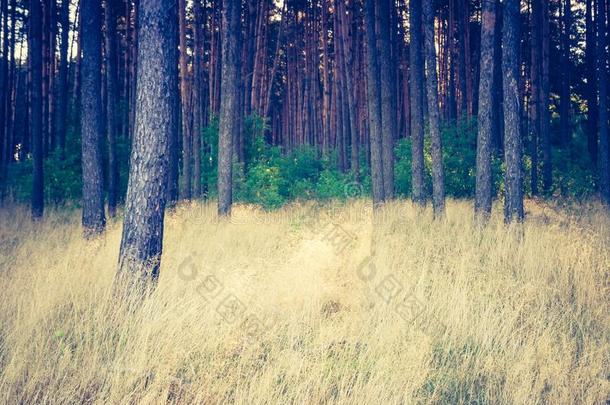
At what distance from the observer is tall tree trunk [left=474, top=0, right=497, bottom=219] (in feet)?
28.2

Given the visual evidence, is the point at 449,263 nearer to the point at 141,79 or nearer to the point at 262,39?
the point at 141,79

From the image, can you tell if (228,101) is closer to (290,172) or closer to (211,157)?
(211,157)

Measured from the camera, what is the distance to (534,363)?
11.3 ft

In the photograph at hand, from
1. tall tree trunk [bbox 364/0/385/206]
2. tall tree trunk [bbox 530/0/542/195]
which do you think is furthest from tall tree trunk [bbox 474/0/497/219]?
tall tree trunk [bbox 530/0/542/195]

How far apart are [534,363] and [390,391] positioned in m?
1.44

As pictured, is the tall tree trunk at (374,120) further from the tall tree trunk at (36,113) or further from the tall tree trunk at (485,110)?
the tall tree trunk at (36,113)

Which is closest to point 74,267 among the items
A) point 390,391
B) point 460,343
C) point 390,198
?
point 390,391

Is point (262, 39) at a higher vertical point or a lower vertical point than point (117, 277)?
higher

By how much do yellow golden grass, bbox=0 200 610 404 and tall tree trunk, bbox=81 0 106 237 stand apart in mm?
945

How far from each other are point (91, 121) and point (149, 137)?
3.94m

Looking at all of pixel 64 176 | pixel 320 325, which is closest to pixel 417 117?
pixel 320 325

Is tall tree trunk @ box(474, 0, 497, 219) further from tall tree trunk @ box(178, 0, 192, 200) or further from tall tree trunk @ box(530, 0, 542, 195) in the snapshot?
tall tree trunk @ box(178, 0, 192, 200)

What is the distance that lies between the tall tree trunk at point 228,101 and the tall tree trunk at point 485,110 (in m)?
5.90

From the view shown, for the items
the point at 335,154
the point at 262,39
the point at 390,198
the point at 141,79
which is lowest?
the point at 390,198
